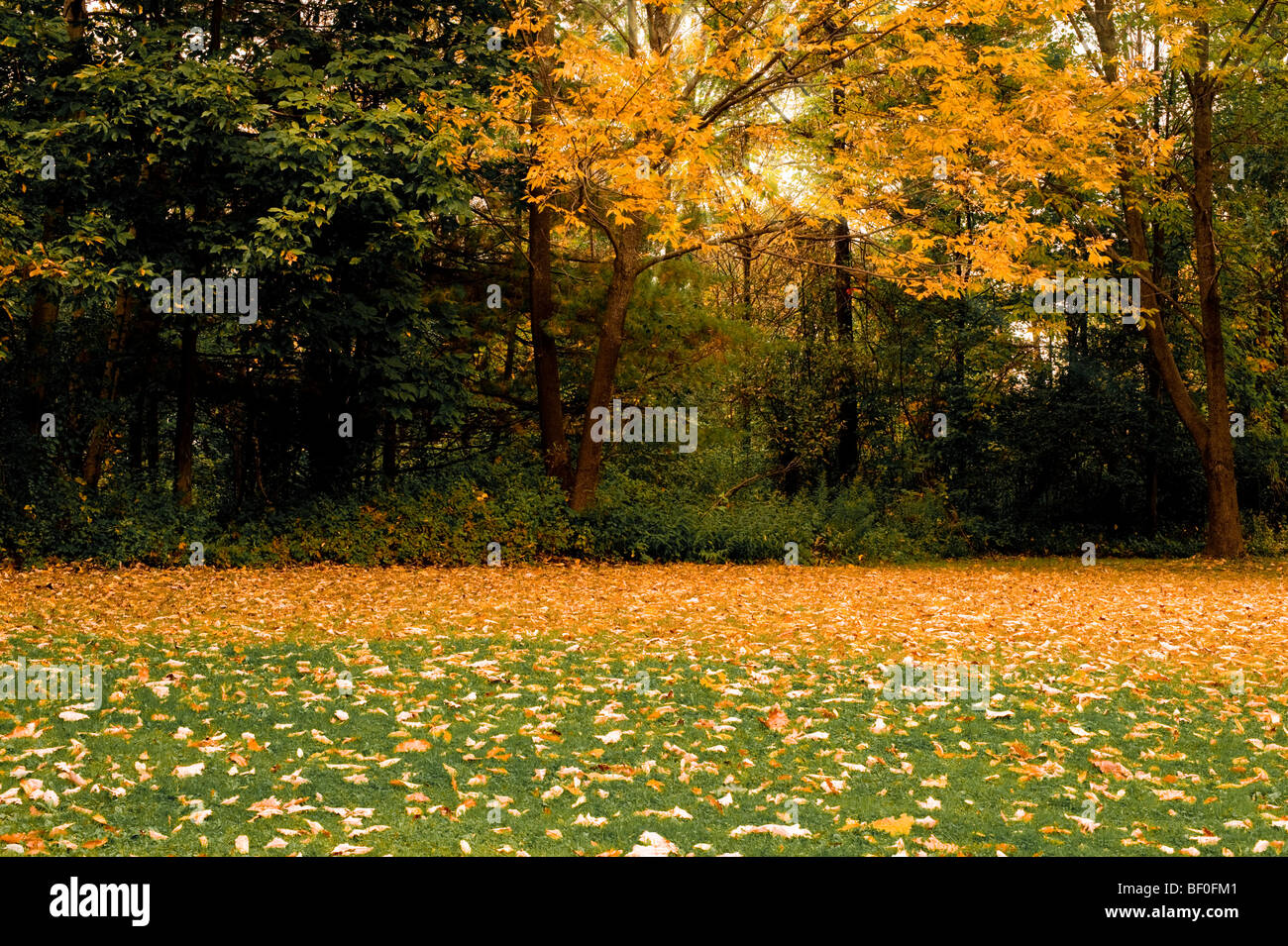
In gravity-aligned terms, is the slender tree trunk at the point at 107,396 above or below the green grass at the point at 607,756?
above

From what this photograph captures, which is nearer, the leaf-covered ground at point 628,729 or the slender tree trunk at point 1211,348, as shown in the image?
the leaf-covered ground at point 628,729

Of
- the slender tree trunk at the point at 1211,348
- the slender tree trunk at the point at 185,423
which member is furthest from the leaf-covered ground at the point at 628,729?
the slender tree trunk at the point at 1211,348

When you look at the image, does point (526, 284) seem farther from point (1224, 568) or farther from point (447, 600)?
point (1224, 568)

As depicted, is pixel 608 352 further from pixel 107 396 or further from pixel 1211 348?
pixel 1211 348

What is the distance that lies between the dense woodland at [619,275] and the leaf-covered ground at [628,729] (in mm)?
4376

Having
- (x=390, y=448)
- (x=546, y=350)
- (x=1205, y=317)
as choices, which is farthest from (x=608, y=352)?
(x=1205, y=317)

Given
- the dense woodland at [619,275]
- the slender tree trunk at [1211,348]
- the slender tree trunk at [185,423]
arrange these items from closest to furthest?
1. the dense woodland at [619,275]
2. the slender tree trunk at [185,423]
3. the slender tree trunk at [1211,348]

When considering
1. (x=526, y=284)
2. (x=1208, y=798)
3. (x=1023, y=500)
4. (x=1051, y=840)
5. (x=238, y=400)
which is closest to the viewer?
(x=1051, y=840)

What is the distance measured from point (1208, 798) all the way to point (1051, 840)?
Answer: 4.15 feet

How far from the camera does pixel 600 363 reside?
16.6m

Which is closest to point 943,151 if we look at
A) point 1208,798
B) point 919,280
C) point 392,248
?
point 919,280

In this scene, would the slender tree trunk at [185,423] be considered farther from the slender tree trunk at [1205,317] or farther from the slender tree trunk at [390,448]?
the slender tree trunk at [1205,317]

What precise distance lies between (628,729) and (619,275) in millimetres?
10727

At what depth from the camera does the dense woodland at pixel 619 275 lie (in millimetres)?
13172
